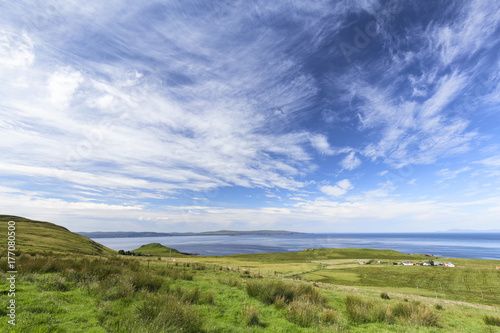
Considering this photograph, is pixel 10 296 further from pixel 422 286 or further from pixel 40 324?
pixel 422 286

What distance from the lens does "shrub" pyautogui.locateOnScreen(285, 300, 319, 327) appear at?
884 cm

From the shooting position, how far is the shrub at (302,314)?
884 cm

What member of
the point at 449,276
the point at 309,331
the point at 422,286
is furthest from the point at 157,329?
the point at 449,276

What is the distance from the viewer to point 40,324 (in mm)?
6008

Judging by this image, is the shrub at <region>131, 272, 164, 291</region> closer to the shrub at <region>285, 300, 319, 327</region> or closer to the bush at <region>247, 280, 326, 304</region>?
the bush at <region>247, 280, 326, 304</region>

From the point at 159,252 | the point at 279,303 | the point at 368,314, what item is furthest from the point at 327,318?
the point at 159,252

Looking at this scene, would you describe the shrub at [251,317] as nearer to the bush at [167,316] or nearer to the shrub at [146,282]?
the bush at [167,316]

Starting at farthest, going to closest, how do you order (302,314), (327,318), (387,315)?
(387,315)
(327,318)
(302,314)

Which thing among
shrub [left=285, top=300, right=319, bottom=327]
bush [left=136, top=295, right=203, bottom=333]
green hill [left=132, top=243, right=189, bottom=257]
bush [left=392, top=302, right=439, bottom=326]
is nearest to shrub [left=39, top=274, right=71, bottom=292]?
bush [left=136, top=295, right=203, bottom=333]

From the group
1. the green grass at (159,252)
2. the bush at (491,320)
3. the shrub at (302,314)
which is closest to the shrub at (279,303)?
the shrub at (302,314)

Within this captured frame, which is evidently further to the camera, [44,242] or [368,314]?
[44,242]

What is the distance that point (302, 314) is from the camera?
359 inches

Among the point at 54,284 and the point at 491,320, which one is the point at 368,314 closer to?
the point at 491,320

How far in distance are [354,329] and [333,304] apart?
13.1 ft
